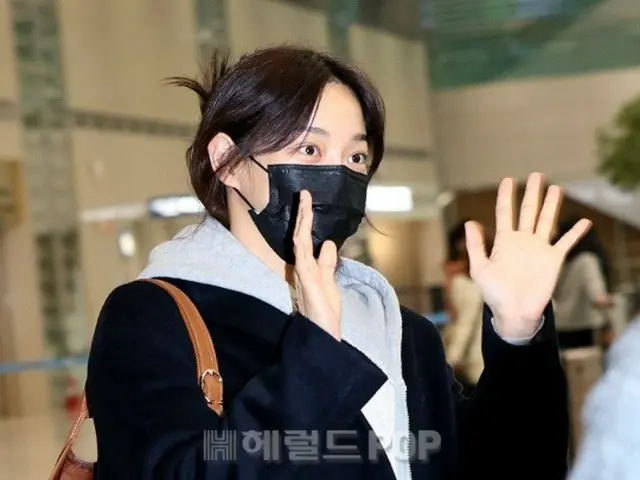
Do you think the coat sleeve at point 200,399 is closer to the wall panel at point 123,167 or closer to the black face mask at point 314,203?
the black face mask at point 314,203

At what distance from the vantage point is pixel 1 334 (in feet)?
42.3

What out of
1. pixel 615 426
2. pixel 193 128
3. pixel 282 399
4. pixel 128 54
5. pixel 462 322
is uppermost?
pixel 128 54

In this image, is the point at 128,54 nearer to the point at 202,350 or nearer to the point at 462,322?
the point at 462,322

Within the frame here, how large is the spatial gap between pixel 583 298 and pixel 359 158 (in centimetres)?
669

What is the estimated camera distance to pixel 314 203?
1.86 metres

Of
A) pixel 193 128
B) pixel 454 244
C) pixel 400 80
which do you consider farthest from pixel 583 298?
pixel 400 80

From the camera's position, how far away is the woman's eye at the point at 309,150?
73.1 inches

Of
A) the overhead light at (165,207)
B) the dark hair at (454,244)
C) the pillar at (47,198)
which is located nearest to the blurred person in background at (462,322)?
the dark hair at (454,244)

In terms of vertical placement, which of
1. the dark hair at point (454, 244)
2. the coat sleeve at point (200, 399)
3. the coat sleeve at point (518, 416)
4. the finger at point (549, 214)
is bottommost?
the dark hair at point (454, 244)

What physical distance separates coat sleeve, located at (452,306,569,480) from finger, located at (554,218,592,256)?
0.16 metres

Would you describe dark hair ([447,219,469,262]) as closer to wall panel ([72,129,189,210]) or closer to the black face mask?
the black face mask

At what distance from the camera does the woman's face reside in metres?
1.85

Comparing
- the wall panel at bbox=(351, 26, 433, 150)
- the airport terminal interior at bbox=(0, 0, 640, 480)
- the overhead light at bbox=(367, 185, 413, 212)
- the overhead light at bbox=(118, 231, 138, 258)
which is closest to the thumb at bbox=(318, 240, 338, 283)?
the airport terminal interior at bbox=(0, 0, 640, 480)

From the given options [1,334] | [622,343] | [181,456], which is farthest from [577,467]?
[1,334]
